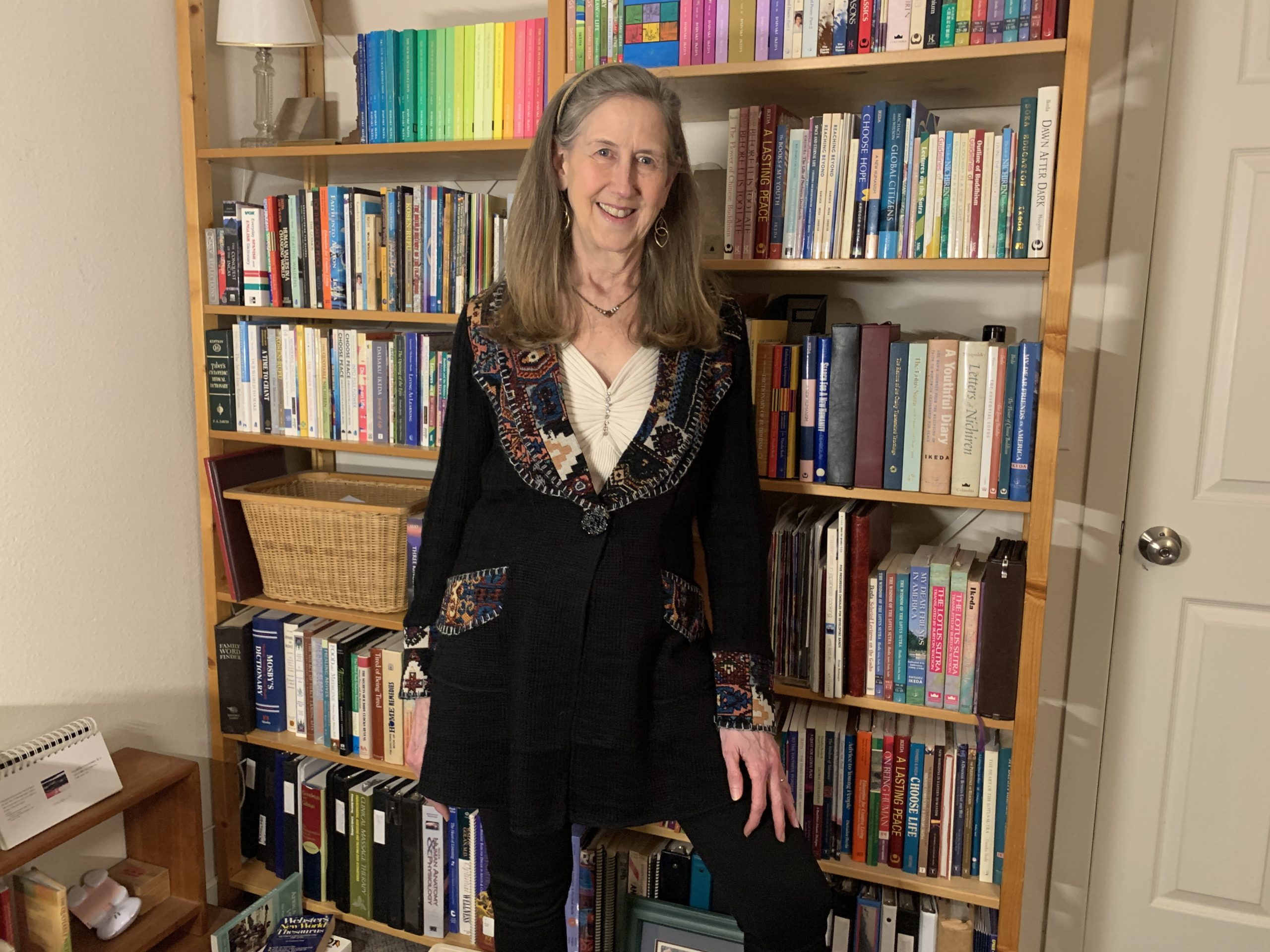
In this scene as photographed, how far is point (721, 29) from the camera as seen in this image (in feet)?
5.10

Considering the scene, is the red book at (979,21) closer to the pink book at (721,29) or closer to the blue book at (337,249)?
the pink book at (721,29)

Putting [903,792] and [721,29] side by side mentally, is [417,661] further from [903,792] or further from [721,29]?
[721,29]

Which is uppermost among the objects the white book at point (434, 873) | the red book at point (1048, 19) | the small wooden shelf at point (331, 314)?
the red book at point (1048, 19)

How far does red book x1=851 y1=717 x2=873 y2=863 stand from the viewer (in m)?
1.66

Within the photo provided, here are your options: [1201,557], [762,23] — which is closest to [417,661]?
[762,23]

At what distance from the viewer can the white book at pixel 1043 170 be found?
4.51 ft

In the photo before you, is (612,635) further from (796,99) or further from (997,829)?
(796,99)

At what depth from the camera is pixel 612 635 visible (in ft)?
4.20

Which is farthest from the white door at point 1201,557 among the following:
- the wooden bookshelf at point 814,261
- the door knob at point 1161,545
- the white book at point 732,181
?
the white book at point 732,181

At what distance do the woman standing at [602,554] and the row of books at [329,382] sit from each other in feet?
1.57

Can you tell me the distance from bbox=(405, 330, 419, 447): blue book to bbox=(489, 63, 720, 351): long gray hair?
511mm

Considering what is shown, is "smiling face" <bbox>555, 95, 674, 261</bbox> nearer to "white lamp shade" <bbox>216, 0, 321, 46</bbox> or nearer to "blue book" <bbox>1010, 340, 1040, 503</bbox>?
"blue book" <bbox>1010, 340, 1040, 503</bbox>

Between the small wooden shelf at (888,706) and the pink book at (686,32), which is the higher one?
the pink book at (686,32)

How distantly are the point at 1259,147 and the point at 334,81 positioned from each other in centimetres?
185
